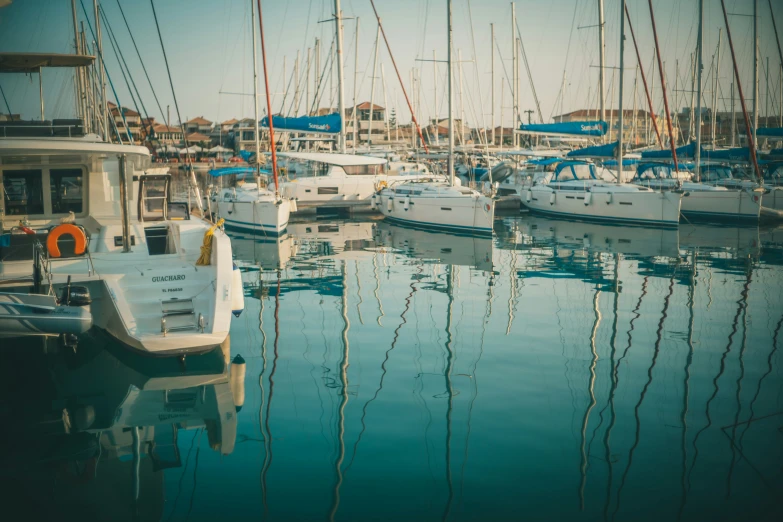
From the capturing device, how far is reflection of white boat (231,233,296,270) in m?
18.4

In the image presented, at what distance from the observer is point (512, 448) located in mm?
6469

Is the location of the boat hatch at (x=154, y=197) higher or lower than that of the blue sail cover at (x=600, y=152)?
lower

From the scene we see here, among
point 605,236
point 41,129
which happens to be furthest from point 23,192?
point 605,236

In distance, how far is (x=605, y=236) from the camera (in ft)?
76.4

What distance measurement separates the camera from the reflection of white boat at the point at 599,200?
25281 millimetres

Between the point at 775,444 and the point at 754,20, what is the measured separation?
96.5ft

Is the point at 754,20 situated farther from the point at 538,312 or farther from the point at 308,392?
the point at 308,392

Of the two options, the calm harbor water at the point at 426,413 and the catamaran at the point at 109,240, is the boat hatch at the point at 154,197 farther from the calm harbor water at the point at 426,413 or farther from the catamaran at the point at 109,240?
the calm harbor water at the point at 426,413

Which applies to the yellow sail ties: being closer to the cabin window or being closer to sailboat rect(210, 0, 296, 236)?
sailboat rect(210, 0, 296, 236)

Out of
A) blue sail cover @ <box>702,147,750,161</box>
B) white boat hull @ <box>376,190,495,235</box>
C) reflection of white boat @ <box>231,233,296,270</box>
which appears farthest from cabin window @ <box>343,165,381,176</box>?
blue sail cover @ <box>702,147,750,161</box>

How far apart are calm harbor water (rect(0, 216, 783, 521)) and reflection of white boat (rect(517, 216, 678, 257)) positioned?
630 centimetres

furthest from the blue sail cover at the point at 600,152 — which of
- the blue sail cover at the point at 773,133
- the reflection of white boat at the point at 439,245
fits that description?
the reflection of white boat at the point at 439,245

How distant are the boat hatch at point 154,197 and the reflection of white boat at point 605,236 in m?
12.6

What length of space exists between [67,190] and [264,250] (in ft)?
32.5
